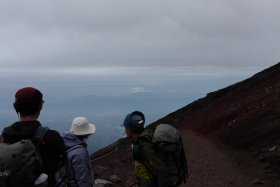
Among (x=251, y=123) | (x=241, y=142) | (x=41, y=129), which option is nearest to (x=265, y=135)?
(x=241, y=142)

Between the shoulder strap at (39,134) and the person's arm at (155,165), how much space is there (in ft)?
6.72

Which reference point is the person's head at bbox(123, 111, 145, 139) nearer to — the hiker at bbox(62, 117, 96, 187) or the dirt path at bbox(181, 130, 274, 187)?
the hiker at bbox(62, 117, 96, 187)

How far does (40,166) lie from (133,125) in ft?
7.97

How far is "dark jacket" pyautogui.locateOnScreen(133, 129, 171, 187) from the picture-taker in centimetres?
723

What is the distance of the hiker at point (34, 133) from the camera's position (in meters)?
5.60

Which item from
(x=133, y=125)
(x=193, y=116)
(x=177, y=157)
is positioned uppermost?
(x=133, y=125)

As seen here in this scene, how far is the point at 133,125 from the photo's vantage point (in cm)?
758

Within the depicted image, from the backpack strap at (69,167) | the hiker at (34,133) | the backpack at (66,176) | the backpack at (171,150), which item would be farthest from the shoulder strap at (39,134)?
the backpack at (171,150)

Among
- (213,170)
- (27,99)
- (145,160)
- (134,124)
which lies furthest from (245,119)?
(27,99)

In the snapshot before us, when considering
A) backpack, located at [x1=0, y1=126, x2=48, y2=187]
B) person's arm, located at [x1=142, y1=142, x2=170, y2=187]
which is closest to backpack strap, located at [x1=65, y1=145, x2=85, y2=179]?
person's arm, located at [x1=142, y1=142, x2=170, y2=187]

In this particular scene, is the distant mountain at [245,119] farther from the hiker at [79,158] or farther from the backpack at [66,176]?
the backpack at [66,176]

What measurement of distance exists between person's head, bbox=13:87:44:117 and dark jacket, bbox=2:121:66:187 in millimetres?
128

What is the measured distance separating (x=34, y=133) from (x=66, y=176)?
1.23 metres

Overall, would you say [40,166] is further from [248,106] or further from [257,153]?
[248,106]
